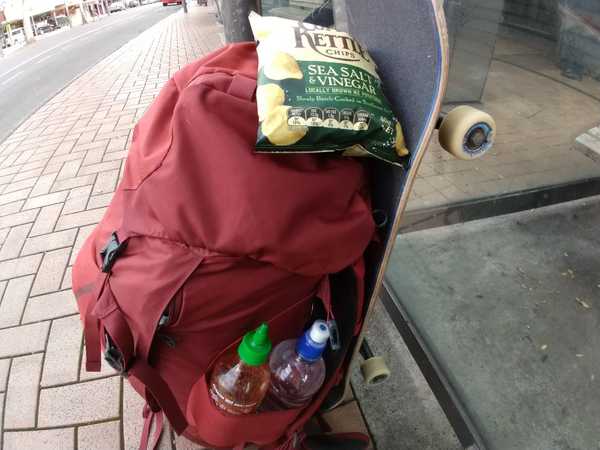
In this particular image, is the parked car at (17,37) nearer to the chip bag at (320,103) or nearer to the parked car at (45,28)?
the parked car at (45,28)

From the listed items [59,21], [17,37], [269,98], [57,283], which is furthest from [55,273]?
[59,21]

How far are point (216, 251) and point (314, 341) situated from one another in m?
0.31

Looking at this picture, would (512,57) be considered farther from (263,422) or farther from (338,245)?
(263,422)

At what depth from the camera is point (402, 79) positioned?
94cm

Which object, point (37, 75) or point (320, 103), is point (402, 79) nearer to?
point (320, 103)

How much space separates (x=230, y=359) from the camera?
3.27ft

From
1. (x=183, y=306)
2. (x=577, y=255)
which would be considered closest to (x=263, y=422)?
(x=183, y=306)

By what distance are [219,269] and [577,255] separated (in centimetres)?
195

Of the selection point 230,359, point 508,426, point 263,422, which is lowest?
point 508,426

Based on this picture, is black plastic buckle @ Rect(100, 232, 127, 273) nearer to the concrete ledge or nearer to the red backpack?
the red backpack

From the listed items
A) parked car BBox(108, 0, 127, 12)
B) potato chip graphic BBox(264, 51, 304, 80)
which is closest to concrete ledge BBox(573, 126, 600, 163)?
potato chip graphic BBox(264, 51, 304, 80)

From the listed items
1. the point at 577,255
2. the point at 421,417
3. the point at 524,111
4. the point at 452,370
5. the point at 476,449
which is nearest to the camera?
the point at 476,449

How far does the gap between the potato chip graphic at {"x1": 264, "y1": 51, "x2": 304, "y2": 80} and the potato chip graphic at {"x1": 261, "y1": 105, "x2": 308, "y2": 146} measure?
9 centimetres

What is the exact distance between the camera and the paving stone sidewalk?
1435 mm
